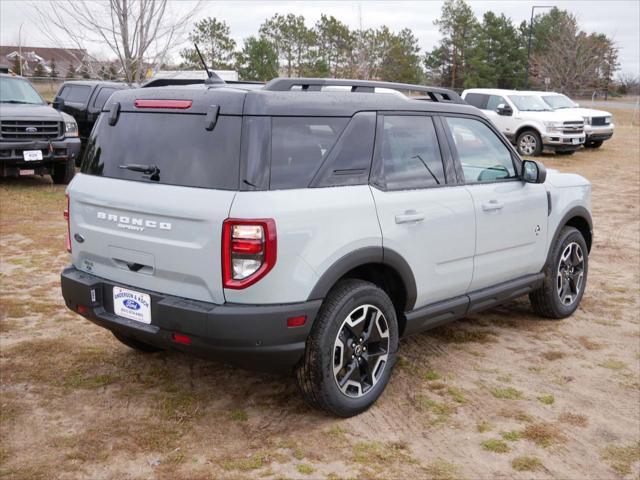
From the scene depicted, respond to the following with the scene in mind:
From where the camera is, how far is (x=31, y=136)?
1192 centimetres

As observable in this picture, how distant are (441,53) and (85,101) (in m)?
56.4

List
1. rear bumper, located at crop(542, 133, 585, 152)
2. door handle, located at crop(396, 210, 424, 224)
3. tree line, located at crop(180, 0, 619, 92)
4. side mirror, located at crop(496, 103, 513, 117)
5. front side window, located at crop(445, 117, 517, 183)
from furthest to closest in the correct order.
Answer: tree line, located at crop(180, 0, 619, 92), side mirror, located at crop(496, 103, 513, 117), rear bumper, located at crop(542, 133, 585, 152), front side window, located at crop(445, 117, 517, 183), door handle, located at crop(396, 210, 424, 224)

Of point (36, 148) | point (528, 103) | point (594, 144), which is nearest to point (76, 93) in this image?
point (36, 148)

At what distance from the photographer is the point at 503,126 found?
1989 centimetres

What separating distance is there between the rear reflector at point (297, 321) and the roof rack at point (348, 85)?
4.04ft

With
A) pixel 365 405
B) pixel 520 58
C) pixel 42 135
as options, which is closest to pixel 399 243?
pixel 365 405

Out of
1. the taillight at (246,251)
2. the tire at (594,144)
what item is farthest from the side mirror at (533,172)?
the tire at (594,144)

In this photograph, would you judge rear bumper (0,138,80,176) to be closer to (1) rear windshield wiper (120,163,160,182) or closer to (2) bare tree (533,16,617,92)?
(1) rear windshield wiper (120,163,160,182)

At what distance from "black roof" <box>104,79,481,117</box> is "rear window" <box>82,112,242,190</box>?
8 cm

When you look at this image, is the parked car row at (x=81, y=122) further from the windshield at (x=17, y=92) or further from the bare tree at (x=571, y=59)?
the bare tree at (x=571, y=59)

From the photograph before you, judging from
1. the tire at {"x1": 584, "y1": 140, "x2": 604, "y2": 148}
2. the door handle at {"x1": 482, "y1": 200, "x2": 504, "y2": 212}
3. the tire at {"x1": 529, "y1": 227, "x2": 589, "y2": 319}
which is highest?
the door handle at {"x1": 482, "y1": 200, "x2": 504, "y2": 212}

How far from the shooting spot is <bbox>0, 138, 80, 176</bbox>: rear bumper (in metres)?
11.6

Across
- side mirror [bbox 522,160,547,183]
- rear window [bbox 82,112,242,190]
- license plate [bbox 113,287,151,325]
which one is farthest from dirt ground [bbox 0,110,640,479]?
rear window [bbox 82,112,242,190]

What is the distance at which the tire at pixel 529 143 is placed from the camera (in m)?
19.4
